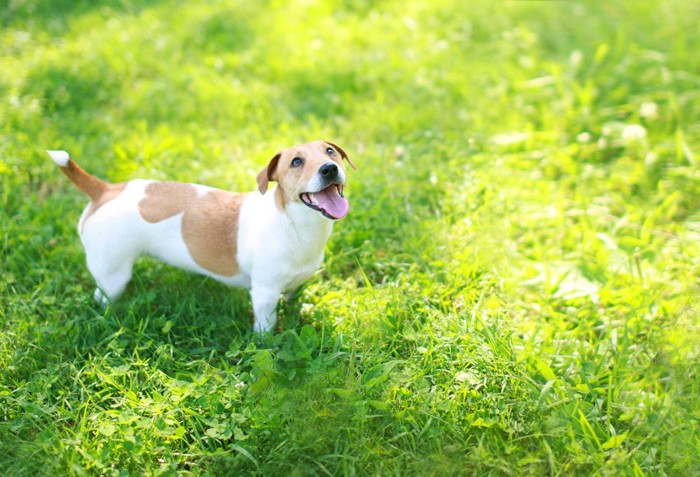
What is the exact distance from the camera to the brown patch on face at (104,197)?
3006mm

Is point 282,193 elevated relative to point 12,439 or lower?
elevated

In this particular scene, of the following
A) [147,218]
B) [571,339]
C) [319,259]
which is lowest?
[571,339]

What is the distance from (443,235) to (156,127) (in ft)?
8.71

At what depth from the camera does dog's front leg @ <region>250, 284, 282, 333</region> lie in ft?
9.62

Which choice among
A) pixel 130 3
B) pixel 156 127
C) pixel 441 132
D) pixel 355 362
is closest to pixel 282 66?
pixel 156 127

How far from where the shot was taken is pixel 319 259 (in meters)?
3.04

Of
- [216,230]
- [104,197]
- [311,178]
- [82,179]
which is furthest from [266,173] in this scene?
[82,179]

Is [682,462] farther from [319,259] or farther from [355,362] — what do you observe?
[319,259]

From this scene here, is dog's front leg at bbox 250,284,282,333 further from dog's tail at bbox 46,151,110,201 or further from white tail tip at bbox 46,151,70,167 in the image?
white tail tip at bbox 46,151,70,167

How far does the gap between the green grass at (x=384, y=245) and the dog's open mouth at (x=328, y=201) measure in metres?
0.64

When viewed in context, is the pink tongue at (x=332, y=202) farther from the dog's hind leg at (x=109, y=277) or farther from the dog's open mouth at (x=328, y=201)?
the dog's hind leg at (x=109, y=277)

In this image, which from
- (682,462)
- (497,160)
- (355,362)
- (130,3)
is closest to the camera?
(682,462)

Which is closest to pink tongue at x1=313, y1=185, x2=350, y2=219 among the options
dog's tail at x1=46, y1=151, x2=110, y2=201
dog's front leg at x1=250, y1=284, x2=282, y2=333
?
dog's front leg at x1=250, y1=284, x2=282, y2=333

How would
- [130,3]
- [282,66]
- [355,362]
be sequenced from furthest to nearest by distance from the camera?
[130,3] < [282,66] < [355,362]
